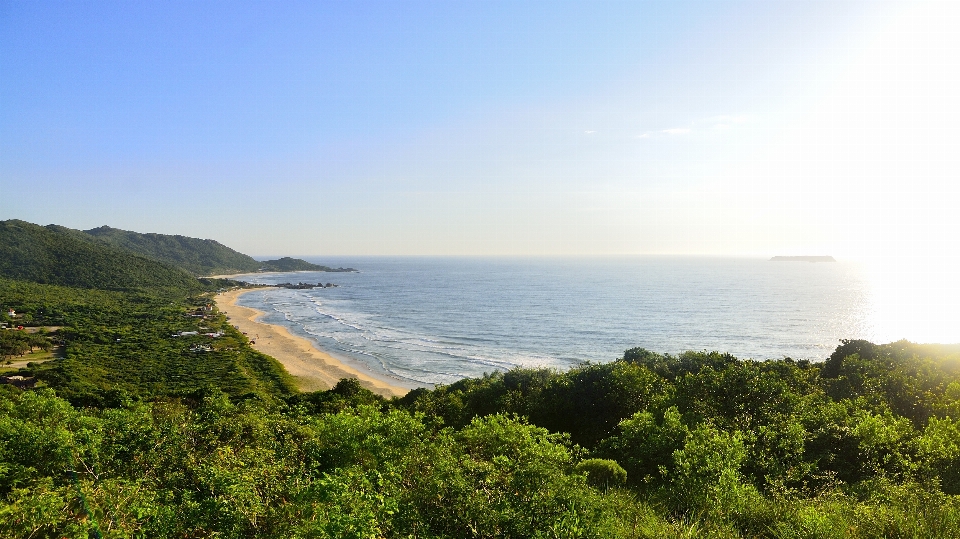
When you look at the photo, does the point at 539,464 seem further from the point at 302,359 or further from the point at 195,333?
the point at 195,333

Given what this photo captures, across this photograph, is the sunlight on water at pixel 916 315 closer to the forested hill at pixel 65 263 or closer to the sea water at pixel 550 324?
the sea water at pixel 550 324

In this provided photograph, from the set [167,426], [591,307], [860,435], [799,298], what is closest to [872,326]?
[799,298]

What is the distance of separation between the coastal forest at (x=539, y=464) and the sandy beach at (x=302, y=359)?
21443mm

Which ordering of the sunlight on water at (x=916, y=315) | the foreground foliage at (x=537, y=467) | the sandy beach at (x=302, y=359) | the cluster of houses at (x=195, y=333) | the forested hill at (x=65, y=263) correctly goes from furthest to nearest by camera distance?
the forested hill at (x=65, y=263) → the sunlight on water at (x=916, y=315) → the cluster of houses at (x=195, y=333) → the sandy beach at (x=302, y=359) → the foreground foliage at (x=537, y=467)

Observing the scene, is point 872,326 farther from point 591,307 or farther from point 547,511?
point 547,511

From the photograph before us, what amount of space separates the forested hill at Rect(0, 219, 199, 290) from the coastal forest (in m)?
114

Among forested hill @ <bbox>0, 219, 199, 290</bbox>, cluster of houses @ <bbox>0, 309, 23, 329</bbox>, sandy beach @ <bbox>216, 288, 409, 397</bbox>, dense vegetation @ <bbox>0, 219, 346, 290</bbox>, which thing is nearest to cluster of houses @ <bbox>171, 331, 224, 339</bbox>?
sandy beach @ <bbox>216, 288, 409, 397</bbox>

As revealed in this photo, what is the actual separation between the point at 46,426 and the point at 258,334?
69675mm

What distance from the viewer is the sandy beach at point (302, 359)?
50463mm

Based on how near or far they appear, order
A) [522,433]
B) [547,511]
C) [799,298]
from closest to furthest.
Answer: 1. [547,511]
2. [522,433]
3. [799,298]

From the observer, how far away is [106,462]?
1271cm

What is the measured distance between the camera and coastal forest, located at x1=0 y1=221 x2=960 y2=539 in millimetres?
9336

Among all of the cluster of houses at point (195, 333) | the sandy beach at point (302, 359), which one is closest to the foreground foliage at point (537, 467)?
the sandy beach at point (302, 359)

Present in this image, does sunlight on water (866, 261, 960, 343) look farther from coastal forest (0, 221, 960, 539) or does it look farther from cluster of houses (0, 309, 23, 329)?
cluster of houses (0, 309, 23, 329)
